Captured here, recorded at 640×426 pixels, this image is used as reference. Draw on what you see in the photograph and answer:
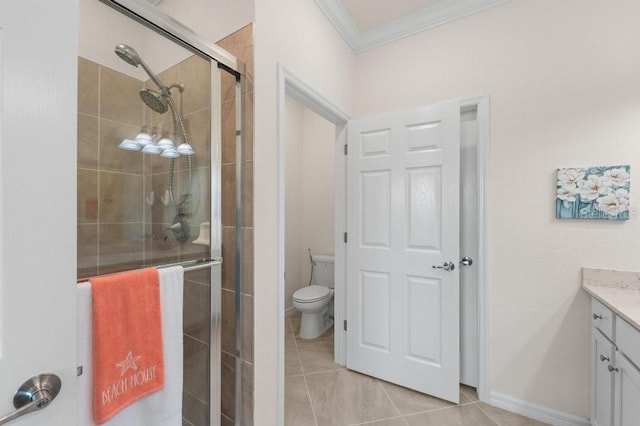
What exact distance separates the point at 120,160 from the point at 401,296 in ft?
6.21

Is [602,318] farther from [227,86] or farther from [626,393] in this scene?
[227,86]

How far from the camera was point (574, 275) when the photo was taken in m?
1.59

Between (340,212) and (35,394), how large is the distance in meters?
1.95

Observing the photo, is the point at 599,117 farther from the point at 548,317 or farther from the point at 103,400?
the point at 103,400

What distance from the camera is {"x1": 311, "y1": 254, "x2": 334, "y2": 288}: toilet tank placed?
3188 mm

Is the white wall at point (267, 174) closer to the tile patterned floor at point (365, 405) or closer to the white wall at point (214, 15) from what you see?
the white wall at point (214, 15)

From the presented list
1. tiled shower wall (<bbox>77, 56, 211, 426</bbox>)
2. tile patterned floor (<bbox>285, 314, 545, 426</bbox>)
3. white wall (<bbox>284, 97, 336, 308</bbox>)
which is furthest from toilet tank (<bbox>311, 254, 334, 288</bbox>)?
tiled shower wall (<bbox>77, 56, 211, 426</bbox>)

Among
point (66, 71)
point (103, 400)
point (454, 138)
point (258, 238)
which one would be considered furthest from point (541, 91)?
point (103, 400)

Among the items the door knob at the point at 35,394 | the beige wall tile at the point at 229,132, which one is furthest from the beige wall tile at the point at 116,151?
the door knob at the point at 35,394

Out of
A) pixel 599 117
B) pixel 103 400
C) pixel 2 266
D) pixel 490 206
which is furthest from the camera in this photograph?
pixel 490 206

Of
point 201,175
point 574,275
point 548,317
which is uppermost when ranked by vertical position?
point 201,175

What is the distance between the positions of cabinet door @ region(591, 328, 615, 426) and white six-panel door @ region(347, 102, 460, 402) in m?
0.67

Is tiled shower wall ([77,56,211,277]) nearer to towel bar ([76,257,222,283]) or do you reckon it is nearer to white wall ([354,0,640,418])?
towel bar ([76,257,222,283])

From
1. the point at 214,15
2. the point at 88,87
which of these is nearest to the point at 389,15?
the point at 214,15
